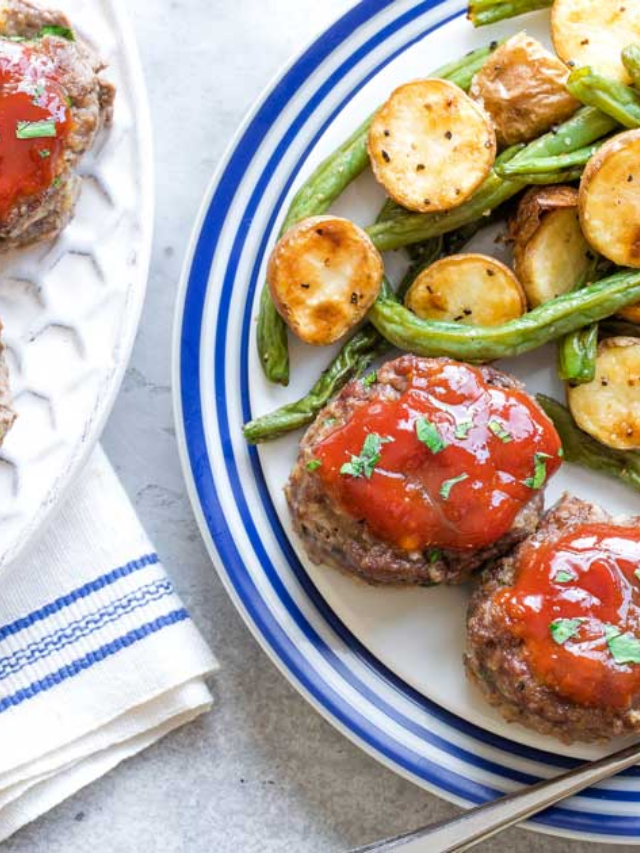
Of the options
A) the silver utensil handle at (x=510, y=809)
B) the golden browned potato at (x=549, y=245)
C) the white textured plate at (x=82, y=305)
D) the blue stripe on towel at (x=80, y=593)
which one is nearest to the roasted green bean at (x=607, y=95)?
the golden browned potato at (x=549, y=245)

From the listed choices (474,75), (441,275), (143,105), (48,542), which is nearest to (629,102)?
(474,75)

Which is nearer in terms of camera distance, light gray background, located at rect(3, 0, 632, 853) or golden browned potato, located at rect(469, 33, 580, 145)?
golden browned potato, located at rect(469, 33, 580, 145)

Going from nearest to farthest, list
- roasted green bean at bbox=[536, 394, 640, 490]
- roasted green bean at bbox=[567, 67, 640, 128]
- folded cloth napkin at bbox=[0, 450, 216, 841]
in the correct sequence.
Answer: roasted green bean at bbox=[567, 67, 640, 128]
roasted green bean at bbox=[536, 394, 640, 490]
folded cloth napkin at bbox=[0, 450, 216, 841]

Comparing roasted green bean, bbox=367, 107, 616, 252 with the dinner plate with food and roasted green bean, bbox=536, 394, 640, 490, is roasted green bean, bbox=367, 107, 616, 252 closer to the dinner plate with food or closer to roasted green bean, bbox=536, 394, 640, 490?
the dinner plate with food

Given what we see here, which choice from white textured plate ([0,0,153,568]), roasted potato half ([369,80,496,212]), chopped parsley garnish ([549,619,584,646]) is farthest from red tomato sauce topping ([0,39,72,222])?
chopped parsley garnish ([549,619,584,646])

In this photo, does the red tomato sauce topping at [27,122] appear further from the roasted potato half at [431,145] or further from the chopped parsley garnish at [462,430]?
the chopped parsley garnish at [462,430]

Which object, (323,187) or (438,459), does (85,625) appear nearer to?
(438,459)
